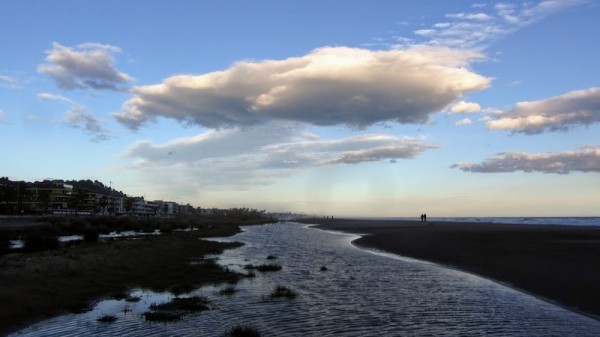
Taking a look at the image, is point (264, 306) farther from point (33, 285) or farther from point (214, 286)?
point (33, 285)

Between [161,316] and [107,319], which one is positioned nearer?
[107,319]

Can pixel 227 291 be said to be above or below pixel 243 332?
below

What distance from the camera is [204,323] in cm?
1553

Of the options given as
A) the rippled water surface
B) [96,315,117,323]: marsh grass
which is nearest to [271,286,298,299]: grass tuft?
the rippled water surface

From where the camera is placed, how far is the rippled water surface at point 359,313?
14.7 m

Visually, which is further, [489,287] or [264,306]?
[489,287]

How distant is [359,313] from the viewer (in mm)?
17328

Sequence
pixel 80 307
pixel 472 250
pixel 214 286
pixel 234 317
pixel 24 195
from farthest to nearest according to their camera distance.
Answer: pixel 24 195
pixel 472 250
pixel 214 286
pixel 80 307
pixel 234 317

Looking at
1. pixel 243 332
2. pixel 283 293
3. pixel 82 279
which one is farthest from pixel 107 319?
pixel 82 279

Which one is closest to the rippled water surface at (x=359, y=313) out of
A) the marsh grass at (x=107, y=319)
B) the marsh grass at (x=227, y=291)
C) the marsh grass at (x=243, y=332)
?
the marsh grass at (x=107, y=319)

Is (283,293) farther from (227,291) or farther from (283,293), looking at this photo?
(227,291)

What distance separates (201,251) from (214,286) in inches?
868

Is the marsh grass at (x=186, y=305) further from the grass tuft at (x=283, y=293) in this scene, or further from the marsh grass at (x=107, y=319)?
the grass tuft at (x=283, y=293)

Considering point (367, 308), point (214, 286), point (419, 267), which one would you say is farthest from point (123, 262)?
point (419, 267)
